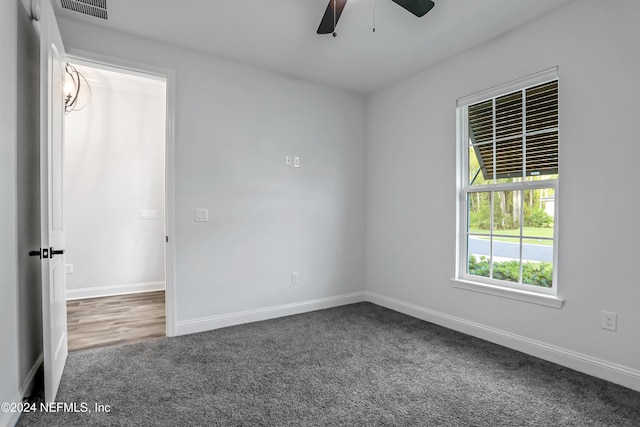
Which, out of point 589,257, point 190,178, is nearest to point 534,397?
point 589,257

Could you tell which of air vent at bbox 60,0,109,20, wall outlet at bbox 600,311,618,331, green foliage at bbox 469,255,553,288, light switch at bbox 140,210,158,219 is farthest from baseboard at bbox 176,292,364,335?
air vent at bbox 60,0,109,20

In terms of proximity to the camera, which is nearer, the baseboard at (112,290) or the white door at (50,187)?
the white door at (50,187)

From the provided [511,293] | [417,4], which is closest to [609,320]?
[511,293]

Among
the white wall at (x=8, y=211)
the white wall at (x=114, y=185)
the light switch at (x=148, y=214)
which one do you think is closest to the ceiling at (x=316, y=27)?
the white wall at (x=8, y=211)

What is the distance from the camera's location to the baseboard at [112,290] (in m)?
4.42

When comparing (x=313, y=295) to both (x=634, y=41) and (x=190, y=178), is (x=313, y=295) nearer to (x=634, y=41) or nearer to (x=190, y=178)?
(x=190, y=178)

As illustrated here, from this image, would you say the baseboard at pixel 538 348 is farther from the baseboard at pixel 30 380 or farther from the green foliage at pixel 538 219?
the baseboard at pixel 30 380

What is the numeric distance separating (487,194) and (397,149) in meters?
1.15

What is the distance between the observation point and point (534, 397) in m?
2.11

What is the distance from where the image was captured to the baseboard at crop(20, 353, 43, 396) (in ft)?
6.59

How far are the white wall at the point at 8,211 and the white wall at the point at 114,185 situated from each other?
8.71ft

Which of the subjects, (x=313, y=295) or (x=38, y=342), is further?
(x=313, y=295)

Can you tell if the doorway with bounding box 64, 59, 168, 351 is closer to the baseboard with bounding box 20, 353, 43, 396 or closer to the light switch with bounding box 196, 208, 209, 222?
the light switch with bounding box 196, 208, 209, 222

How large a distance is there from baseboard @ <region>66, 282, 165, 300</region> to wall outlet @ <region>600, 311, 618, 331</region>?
4859mm
